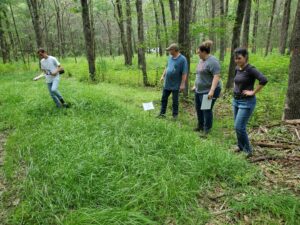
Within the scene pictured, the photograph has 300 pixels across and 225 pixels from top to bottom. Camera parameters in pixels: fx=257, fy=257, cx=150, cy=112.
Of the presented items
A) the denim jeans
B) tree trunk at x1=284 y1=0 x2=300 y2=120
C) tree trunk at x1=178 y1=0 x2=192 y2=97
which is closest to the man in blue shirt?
tree trunk at x1=178 y1=0 x2=192 y2=97

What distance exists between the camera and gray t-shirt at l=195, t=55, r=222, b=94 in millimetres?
4977

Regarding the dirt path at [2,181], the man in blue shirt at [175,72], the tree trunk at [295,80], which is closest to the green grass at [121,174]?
the dirt path at [2,181]

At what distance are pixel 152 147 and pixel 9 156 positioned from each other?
2.58 metres

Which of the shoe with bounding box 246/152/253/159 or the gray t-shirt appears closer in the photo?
the shoe with bounding box 246/152/253/159

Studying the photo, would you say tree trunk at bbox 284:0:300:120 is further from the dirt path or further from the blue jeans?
the dirt path

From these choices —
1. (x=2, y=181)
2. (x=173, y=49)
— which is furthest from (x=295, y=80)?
(x=2, y=181)

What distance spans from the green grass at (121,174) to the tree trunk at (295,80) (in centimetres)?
139

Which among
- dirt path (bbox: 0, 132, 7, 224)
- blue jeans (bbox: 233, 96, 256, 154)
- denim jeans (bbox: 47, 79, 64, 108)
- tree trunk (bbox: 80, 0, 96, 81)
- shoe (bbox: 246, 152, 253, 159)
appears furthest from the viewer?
tree trunk (bbox: 80, 0, 96, 81)

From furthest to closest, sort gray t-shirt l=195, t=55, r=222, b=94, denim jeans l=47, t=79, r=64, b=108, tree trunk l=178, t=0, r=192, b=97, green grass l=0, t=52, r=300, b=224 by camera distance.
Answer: tree trunk l=178, t=0, r=192, b=97 < denim jeans l=47, t=79, r=64, b=108 < gray t-shirt l=195, t=55, r=222, b=94 < green grass l=0, t=52, r=300, b=224

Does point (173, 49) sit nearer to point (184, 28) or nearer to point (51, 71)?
point (184, 28)

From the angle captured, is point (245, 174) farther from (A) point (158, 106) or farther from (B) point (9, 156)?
(A) point (158, 106)

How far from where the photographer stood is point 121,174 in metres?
3.60

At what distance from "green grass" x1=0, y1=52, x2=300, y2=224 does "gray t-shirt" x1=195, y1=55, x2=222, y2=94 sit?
102 centimetres

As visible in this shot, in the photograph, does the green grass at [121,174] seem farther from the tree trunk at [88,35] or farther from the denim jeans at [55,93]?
the tree trunk at [88,35]
